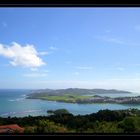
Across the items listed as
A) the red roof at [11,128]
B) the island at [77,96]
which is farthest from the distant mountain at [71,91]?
the red roof at [11,128]

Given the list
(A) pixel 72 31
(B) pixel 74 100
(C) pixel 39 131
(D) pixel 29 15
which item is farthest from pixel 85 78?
(D) pixel 29 15

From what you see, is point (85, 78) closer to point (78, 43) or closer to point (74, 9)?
point (78, 43)

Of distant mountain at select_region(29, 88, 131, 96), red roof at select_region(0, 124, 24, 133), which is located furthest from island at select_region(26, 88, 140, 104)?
red roof at select_region(0, 124, 24, 133)

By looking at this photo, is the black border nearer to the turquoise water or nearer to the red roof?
the red roof
